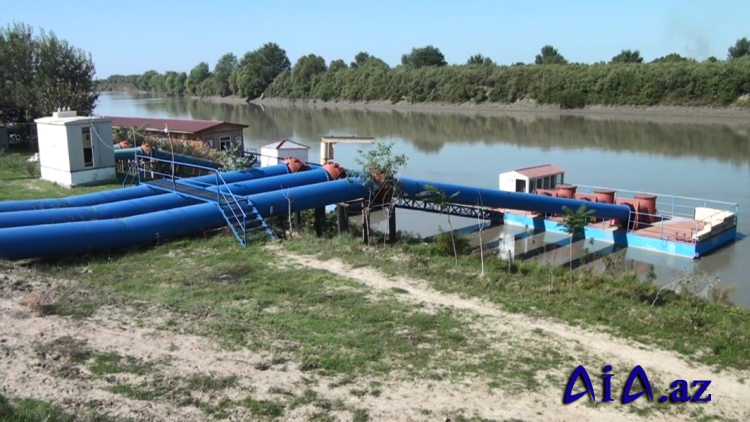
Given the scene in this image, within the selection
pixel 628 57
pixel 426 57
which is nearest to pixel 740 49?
pixel 628 57

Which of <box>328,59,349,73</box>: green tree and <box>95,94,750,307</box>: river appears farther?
<box>328,59,349,73</box>: green tree

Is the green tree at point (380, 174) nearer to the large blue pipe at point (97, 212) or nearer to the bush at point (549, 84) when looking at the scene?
the large blue pipe at point (97, 212)

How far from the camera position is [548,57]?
351 ft

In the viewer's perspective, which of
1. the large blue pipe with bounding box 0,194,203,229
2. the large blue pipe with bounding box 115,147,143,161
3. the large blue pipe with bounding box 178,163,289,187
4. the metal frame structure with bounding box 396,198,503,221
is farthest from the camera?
the large blue pipe with bounding box 115,147,143,161

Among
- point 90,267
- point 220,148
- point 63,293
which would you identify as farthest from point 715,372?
point 220,148

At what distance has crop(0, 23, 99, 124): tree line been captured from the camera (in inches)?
1222

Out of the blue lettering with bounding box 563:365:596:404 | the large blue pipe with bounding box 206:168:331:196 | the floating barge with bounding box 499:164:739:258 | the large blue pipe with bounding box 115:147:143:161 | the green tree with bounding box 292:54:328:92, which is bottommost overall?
the floating barge with bounding box 499:164:739:258

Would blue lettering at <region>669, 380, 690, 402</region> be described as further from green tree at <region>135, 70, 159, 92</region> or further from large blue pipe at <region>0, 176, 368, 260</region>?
green tree at <region>135, 70, 159, 92</region>

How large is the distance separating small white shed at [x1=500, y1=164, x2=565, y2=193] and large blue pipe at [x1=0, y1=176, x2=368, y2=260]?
11.0m

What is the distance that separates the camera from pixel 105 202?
15.8 m

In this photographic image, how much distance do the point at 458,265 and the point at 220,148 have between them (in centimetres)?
2068

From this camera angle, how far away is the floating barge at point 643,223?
68.8 ft

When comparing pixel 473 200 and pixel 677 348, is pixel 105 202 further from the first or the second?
pixel 677 348

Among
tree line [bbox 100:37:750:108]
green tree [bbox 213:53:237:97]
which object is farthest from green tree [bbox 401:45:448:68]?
green tree [bbox 213:53:237:97]
